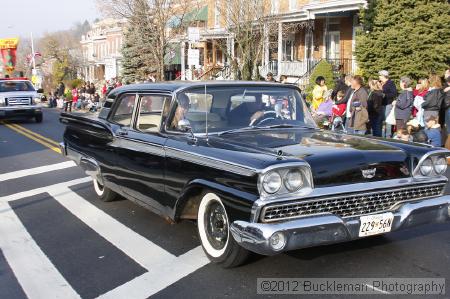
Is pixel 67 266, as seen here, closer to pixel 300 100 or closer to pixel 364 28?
pixel 300 100

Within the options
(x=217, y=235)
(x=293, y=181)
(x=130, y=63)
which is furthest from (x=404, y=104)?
(x=130, y=63)

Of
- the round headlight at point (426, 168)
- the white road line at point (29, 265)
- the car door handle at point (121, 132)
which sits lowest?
the white road line at point (29, 265)

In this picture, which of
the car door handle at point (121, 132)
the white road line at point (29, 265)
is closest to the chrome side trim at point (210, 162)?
the car door handle at point (121, 132)

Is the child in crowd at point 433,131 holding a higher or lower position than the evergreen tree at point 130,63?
lower

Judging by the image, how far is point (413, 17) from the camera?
17594mm

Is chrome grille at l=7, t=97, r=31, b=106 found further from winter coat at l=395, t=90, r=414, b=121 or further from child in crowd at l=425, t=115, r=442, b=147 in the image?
Answer: child in crowd at l=425, t=115, r=442, b=147

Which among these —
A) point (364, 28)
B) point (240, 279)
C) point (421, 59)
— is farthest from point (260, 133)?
point (364, 28)

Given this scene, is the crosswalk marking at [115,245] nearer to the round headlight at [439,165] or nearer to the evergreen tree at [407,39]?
the round headlight at [439,165]

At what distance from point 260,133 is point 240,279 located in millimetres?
1467

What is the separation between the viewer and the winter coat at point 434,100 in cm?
1040

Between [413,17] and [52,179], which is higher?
[413,17]

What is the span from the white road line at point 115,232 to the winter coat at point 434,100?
6.96 meters

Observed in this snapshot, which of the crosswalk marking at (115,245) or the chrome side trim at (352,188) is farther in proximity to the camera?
the crosswalk marking at (115,245)

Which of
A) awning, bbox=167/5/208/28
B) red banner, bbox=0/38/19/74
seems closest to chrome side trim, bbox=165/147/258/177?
awning, bbox=167/5/208/28
